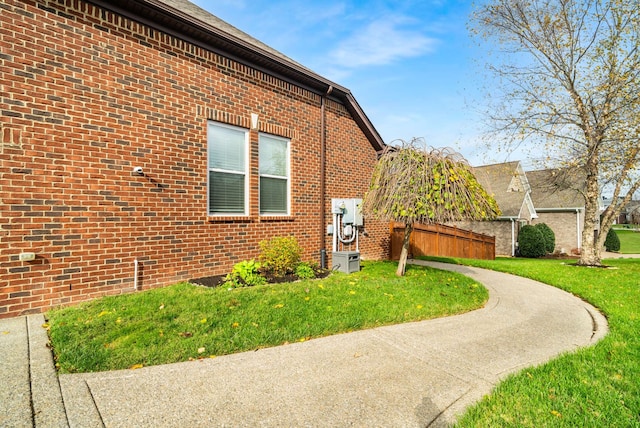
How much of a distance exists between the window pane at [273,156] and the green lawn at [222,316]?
2.85 m

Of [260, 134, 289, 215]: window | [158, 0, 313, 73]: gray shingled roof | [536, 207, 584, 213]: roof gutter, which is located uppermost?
[158, 0, 313, 73]: gray shingled roof

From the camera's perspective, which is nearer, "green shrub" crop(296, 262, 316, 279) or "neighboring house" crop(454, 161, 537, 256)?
"green shrub" crop(296, 262, 316, 279)

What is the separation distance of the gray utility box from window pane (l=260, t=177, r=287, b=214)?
5.75 ft

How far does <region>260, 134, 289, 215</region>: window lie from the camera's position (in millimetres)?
7555

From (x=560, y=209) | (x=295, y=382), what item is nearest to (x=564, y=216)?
(x=560, y=209)

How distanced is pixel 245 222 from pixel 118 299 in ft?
9.27

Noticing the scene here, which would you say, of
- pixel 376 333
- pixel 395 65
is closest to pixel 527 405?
pixel 376 333

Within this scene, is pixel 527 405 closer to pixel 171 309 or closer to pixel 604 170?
pixel 171 309

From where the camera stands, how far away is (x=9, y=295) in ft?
14.3

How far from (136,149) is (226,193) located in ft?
6.20

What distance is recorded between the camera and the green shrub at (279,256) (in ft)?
22.7

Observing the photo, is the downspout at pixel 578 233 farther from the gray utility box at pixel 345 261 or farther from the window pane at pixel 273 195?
the window pane at pixel 273 195

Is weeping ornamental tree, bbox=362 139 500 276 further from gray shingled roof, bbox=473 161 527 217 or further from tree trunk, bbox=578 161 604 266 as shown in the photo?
gray shingled roof, bbox=473 161 527 217

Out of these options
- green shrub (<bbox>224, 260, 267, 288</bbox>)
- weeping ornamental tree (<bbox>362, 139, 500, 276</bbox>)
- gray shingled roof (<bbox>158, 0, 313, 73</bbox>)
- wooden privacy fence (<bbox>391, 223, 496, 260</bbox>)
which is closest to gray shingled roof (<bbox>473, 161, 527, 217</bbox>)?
wooden privacy fence (<bbox>391, 223, 496, 260</bbox>)
